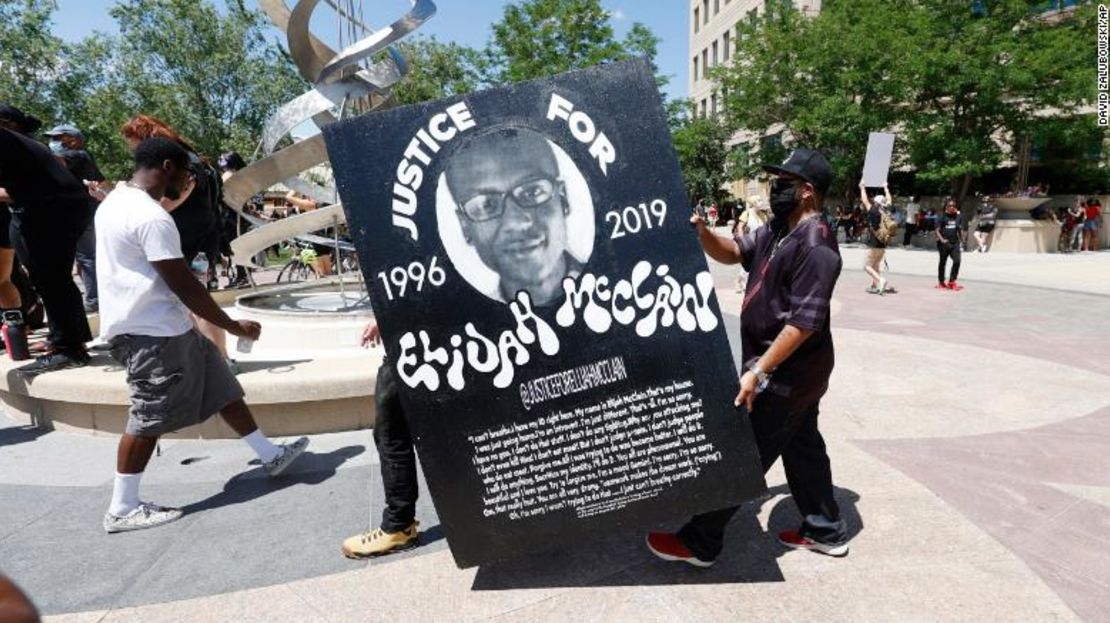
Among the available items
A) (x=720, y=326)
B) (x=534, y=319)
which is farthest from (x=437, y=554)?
(x=720, y=326)

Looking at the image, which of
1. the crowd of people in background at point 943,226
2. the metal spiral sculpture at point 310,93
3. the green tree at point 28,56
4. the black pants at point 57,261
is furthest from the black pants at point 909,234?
the green tree at point 28,56

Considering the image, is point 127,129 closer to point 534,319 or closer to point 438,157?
point 438,157

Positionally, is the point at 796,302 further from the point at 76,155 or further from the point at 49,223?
the point at 76,155

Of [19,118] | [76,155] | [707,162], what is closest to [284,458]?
[19,118]

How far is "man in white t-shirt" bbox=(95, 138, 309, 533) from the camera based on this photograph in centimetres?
314

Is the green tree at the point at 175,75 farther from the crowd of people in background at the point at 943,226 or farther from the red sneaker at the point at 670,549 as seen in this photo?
the red sneaker at the point at 670,549

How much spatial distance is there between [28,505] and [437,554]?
252cm

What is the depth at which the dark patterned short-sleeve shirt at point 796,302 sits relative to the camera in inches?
104

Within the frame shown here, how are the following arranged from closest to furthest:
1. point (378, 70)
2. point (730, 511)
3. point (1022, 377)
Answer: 1. point (730, 511)
2. point (1022, 377)
3. point (378, 70)

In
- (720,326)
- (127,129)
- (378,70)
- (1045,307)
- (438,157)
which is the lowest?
(1045,307)

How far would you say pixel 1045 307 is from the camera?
10203 mm

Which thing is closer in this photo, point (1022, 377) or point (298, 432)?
point (298, 432)

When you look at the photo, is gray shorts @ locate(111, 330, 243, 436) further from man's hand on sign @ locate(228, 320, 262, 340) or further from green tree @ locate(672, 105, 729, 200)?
green tree @ locate(672, 105, 729, 200)

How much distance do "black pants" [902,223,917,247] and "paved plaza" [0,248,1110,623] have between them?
23.3m
